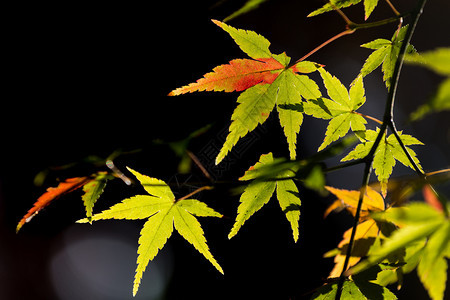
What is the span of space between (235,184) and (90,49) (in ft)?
13.2

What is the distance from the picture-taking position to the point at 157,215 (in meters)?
0.73

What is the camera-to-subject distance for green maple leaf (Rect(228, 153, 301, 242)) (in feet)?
2.24

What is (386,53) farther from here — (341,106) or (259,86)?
(259,86)

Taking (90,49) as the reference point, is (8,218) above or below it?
below

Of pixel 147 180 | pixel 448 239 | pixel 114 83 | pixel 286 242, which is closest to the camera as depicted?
pixel 448 239

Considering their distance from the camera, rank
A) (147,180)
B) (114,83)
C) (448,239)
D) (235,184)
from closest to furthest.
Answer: (448,239), (235,184), (147,180), (114,83)

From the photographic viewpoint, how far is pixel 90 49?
401 cm

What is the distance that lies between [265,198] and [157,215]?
9.5 inches

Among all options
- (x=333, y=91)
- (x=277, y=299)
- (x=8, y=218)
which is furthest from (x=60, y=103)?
(x=333, y=91)

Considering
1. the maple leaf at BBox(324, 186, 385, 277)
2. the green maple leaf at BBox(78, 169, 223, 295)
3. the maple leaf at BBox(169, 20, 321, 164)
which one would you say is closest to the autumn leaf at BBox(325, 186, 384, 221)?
the maple leaf at BBox(324, 186, 385, 277)

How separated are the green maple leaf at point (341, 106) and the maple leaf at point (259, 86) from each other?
0.04 metres

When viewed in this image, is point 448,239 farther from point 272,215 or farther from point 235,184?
point 272,215

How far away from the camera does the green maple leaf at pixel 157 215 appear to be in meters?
0.71

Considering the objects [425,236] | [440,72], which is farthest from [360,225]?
[440,72]
